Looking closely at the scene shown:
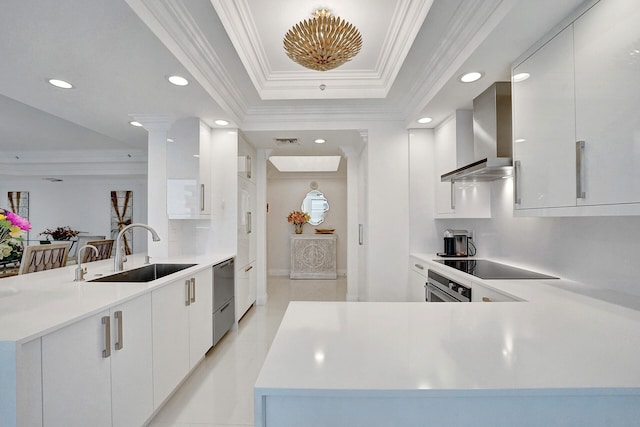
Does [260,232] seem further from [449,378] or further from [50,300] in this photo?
[449,378]

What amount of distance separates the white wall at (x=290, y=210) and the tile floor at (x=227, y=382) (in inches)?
110

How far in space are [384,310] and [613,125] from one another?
4.04ft

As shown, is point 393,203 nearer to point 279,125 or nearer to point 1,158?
point 279,125

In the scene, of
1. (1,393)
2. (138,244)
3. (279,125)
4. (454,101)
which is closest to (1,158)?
(138,244)

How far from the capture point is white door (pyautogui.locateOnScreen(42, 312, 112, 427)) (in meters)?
1.18

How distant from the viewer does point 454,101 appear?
2678 mm

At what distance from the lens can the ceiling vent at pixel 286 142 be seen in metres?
3.99

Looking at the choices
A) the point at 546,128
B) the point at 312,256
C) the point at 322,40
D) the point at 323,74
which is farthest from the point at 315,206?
the point at 546,128

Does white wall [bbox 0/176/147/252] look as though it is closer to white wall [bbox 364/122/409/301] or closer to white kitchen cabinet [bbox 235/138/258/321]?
white kitchen cabinet [bbox 235/138/258/321]

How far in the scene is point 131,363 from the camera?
1644 mm

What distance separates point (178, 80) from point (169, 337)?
5.96ft

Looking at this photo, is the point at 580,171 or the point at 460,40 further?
the point at 460,40

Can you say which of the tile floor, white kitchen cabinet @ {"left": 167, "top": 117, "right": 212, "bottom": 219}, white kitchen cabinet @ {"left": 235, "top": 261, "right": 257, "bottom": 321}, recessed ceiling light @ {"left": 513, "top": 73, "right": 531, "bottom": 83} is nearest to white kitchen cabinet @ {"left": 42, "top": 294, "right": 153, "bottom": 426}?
the tile floor

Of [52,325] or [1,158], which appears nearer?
[52,325]
